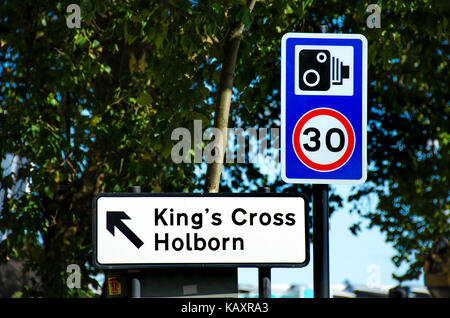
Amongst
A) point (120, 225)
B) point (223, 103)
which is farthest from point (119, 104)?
point (120, 225)

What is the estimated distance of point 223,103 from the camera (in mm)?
6633

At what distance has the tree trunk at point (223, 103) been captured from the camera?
21.1 ft

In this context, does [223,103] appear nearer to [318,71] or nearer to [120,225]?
[318,71]

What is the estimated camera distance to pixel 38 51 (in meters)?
11.3

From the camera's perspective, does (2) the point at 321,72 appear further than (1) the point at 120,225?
Answer: Yes

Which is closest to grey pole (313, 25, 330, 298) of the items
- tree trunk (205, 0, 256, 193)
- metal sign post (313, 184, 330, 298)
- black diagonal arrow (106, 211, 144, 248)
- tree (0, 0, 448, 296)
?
metal sign post (313, 184, 330, 298)

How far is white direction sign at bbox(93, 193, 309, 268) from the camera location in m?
3.30

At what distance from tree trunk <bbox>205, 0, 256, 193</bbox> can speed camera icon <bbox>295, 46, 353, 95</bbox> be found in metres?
2.93

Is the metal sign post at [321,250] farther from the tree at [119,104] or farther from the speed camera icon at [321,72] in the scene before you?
the tree at [119,104]

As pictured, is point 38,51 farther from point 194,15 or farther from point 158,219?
point 158,219

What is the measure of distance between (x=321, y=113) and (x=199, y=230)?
0.82 metres

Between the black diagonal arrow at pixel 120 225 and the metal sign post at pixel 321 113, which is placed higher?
the metal sign post at pixel 321 113

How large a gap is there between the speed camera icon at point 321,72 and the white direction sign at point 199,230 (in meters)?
0.54

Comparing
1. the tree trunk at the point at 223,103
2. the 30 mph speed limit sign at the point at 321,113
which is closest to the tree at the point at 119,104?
the tree trunk at the point at 223,103
